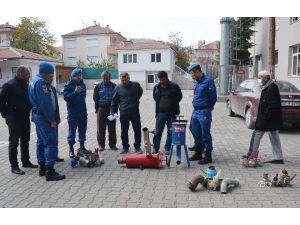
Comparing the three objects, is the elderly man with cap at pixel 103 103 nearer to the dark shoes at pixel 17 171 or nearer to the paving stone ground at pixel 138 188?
the paving stone ground at pixel 138 188

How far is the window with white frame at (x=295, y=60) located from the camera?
1812cm

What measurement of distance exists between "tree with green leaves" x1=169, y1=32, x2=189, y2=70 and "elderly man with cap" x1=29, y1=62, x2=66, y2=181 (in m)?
53.1

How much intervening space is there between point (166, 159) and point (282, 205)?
7.90ft

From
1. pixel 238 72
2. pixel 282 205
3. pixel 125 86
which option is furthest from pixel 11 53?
pixel 282 205

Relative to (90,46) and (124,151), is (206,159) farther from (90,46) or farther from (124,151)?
(90,46)

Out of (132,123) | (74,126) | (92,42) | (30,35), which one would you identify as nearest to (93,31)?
(92,42)

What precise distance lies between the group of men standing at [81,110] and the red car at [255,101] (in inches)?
129

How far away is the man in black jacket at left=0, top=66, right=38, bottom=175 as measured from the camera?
5.73 metres

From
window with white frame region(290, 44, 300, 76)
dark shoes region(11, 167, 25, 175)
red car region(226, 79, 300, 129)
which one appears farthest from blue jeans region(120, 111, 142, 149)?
window with white frame region(290, 44, 300, 76)

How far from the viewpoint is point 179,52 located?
5862 cm

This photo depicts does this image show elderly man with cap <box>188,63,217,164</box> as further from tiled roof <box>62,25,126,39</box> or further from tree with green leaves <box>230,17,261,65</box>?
tiled roof <box>62,25,126,39</box>

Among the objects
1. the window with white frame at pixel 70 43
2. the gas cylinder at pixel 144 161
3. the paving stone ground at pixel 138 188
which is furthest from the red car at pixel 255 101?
the window with white frame at pixel 70 43

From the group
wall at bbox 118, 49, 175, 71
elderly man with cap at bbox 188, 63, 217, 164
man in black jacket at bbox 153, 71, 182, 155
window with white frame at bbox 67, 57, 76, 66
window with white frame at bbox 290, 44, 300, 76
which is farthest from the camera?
window with white frame at bbox 67, 57, 76, 66

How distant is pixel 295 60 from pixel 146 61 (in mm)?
31930
